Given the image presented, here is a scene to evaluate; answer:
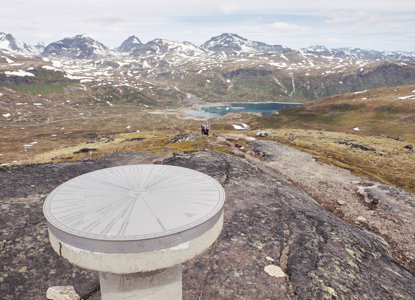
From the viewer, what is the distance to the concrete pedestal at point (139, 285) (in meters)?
8.51

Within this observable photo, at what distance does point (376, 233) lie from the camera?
65.5 ft

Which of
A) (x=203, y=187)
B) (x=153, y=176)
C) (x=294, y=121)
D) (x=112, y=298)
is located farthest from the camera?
(x=294, y=121)

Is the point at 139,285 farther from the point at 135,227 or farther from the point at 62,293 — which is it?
the point at 62,293

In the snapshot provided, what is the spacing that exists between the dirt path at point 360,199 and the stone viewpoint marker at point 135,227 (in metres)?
16.6

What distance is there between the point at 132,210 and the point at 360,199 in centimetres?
2493

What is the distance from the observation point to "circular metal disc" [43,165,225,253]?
7121mm

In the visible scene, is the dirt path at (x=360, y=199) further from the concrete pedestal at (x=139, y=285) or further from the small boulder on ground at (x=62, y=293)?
the small boulder on ground at (x=62, y=293)

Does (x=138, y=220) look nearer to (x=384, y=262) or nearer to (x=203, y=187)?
(x=203, y=187)

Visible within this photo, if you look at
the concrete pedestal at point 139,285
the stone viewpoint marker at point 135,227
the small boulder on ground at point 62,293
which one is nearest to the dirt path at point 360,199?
the stone viewpoint marker at point 135,227

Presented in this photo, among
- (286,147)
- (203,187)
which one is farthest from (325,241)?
(286,147)

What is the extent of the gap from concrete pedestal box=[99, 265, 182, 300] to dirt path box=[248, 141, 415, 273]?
55.3ft

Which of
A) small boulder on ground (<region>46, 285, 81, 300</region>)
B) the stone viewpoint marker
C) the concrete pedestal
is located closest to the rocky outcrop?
small boulder on ground (<region>46, 285, 81, 300</region>)

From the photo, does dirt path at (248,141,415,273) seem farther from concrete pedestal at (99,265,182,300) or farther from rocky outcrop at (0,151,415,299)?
concrete pedestal at (99,265,182,300)

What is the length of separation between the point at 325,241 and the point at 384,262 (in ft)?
12.5
